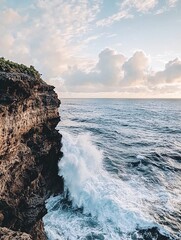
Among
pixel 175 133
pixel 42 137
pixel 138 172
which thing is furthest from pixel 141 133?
pixel 42 137

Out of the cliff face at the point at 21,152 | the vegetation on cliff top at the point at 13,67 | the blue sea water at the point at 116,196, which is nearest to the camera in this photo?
the cliff face at the point at 21,152

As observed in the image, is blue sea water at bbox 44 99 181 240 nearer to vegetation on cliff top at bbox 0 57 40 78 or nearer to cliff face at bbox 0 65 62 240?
cliff face at bbox 0 65 62 240

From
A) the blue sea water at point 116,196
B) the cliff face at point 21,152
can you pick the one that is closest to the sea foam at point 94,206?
the blue sea water at point 116,196

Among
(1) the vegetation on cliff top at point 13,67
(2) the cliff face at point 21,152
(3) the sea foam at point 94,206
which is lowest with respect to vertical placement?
(3) the sea foam at point 94,206

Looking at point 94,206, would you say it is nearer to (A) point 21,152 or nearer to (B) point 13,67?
(A) point 21,152

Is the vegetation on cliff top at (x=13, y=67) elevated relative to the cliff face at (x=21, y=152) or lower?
elevated

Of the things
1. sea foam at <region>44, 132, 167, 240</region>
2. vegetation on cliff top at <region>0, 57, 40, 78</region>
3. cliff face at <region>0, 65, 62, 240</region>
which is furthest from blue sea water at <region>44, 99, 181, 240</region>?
vegetation on cliff top at <region>0, 57, 40, 78</region>

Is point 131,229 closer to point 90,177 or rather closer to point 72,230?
point 72,230

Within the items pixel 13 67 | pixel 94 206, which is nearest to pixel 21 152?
pixel 13 67

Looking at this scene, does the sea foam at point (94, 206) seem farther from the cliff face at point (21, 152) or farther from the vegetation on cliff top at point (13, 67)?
the vegetation on cliff top at point (13, 67)
